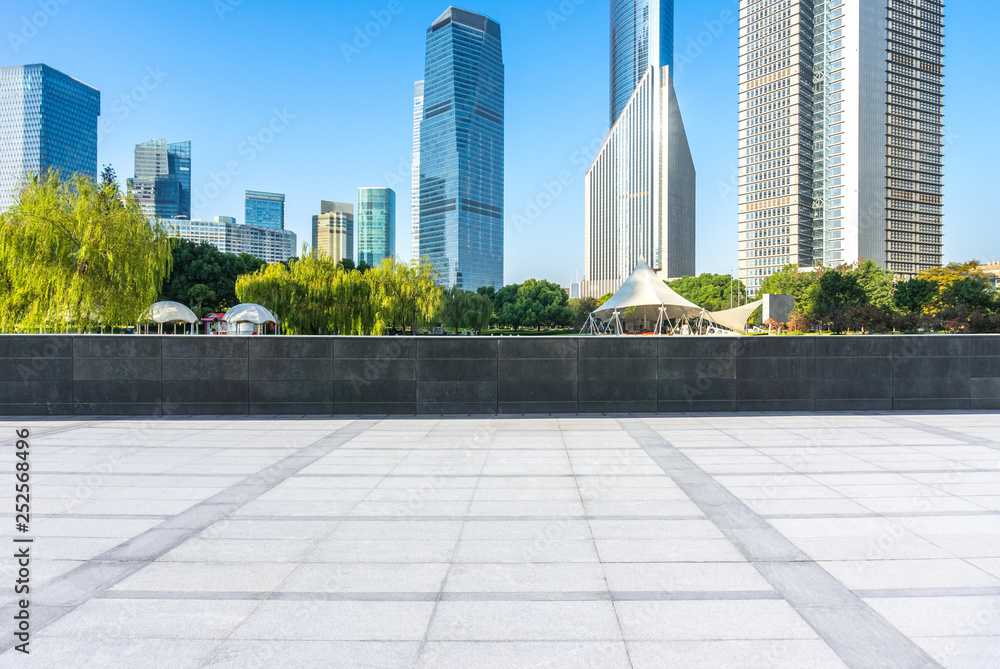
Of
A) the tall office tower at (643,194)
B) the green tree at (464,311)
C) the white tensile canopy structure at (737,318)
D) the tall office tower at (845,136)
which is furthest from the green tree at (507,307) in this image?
the tall office tower at (845,136)

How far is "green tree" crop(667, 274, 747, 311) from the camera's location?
107856mm

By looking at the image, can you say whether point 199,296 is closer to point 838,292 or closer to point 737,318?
point 737,318

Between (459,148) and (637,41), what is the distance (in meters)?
76.7

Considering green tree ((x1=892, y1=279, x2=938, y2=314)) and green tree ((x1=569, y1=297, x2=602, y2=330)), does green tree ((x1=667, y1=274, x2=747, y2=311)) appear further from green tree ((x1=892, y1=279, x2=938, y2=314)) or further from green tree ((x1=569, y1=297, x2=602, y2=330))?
green tree ((x1=892, y1=279, x2=938, y2=314))

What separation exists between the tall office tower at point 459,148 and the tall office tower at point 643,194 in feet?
113

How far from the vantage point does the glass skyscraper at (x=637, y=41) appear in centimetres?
18275

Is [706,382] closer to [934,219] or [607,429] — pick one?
[607,429]

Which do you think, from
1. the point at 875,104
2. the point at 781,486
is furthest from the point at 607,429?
the point at 875,104

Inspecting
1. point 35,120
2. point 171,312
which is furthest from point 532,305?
point 35,120

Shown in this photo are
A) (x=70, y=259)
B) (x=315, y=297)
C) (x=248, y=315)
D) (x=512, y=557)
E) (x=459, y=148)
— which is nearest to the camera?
(x=512, y=557)

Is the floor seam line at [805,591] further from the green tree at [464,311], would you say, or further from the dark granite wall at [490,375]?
the green tree at [464,311]

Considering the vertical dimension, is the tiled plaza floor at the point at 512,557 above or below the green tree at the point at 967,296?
below

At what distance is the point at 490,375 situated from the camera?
379 inches

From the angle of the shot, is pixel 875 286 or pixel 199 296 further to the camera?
pixel 875 286
